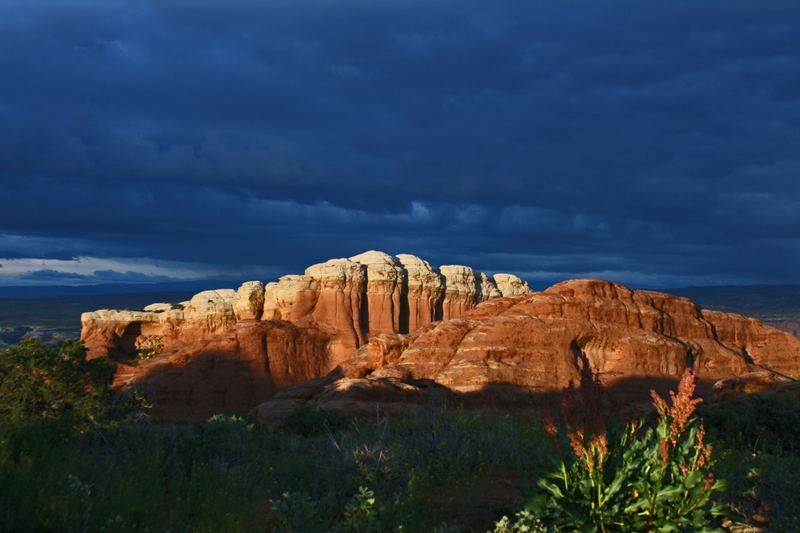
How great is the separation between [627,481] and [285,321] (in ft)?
255

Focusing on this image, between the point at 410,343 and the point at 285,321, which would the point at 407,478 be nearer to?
the point at 410,343

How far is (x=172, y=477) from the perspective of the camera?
441 inches

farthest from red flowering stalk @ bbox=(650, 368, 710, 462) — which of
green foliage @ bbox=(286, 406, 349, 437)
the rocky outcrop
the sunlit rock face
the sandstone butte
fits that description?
the sunlit rock face

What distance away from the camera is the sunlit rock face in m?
76.6

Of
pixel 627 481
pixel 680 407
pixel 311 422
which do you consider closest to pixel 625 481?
pixel 627 481

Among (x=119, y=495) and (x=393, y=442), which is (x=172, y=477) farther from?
(x=393, y=442)

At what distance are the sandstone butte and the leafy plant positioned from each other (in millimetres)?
31922

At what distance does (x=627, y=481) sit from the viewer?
823cm

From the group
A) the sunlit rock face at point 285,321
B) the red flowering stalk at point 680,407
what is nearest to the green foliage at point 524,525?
the red flowering stalk at point 680,407

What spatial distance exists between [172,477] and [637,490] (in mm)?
6550

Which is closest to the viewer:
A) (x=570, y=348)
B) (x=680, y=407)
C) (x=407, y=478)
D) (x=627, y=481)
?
(x=680, y=407)

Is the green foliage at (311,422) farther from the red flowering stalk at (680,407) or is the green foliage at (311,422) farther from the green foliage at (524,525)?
the red flowering stalk at (680,407)

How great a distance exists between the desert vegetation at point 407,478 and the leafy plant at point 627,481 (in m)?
0.02

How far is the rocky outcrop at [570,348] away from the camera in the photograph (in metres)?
55.5
